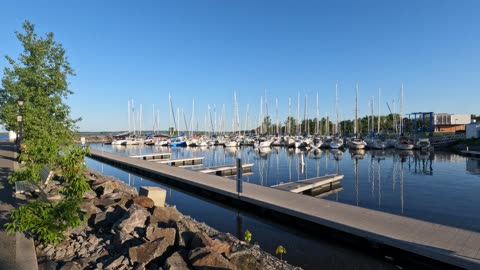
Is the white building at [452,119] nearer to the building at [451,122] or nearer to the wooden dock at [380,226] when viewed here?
the building at [451,122]

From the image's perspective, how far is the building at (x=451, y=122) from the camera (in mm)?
107062

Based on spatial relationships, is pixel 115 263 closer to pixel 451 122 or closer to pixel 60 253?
pixel 60 253

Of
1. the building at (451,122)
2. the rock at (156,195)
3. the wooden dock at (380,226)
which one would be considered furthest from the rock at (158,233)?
the building at (451,122)

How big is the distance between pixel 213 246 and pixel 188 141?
77.6 meters

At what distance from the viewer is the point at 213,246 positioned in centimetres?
727

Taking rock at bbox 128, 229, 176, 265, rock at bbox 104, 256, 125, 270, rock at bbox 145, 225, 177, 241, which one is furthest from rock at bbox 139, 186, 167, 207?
rock at bbox 104, 256, 125, 270

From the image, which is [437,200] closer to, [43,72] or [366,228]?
[366,228]

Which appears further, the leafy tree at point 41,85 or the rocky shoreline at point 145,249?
the leafy tree at point 41,85

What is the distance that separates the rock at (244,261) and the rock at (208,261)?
44 centimetres

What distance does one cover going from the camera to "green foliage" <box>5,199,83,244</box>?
7.09 meters

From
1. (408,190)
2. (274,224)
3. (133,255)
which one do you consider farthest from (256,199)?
(408,190)

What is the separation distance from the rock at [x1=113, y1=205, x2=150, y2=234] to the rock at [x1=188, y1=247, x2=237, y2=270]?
8.85 feet

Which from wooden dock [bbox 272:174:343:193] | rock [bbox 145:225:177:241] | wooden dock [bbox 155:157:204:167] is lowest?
wooden dock [bbox 155:157:204:167]

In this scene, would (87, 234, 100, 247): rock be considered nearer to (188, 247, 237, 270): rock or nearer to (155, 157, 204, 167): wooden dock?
(188, 247, 237, 270): rock
